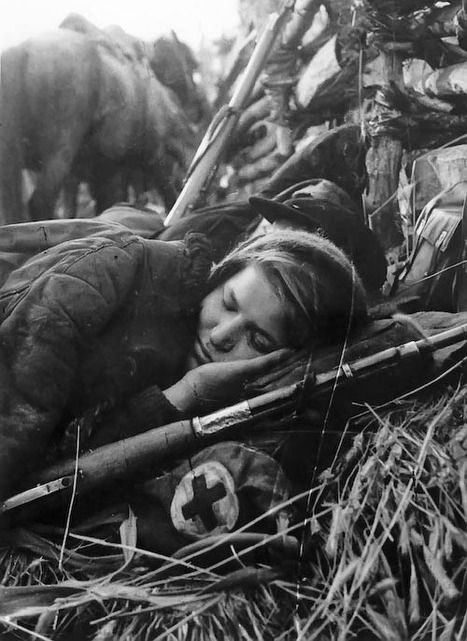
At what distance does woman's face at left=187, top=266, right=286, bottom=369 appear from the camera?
234 centimetres

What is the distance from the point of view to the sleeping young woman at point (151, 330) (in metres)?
2.33

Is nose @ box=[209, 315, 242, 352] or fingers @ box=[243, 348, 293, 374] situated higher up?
nose @ box=[209, 315, 242, 352]

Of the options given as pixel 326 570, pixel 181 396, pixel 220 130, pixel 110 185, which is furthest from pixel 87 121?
pixel 326 570

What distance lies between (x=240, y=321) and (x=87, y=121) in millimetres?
870

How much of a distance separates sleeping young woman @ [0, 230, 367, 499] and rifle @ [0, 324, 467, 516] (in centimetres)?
4

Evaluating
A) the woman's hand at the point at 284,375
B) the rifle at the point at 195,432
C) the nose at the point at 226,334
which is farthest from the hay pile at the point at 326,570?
the nose at the point at 226,334

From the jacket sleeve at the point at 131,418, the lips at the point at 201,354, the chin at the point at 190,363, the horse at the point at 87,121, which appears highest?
the horse at the point at 87,121

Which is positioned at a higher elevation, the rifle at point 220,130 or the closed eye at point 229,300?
the rifle at point 220,130

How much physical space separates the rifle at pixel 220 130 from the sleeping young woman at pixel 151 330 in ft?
0.46

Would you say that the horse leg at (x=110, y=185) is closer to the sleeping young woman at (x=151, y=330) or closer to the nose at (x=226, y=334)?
the sleeping young woman at (x=151, y=330)

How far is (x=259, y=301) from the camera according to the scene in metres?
2.37

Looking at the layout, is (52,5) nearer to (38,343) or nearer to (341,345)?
(38,343)

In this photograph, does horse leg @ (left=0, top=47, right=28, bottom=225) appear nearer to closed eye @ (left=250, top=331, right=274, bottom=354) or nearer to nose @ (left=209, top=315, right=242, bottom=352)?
nose @ (left=209, top=315, right=242, bottom=352)

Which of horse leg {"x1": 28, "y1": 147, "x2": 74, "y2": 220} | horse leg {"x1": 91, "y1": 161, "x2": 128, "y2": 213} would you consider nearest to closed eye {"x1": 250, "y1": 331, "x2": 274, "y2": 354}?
→ horse leg {"x1": 91, "y1": 161, "x2": 128, "y2": 213}
